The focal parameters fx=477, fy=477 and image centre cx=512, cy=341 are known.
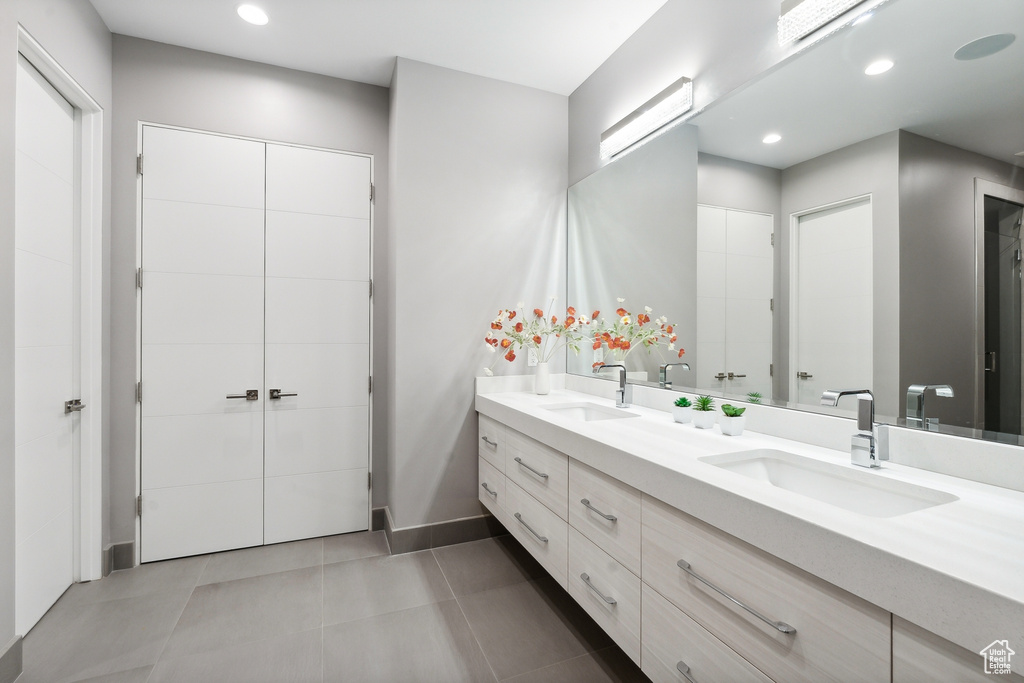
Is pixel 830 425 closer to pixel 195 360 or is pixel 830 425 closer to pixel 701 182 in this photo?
pixel 701 182

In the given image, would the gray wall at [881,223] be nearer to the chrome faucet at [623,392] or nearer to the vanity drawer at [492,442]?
the chrome faucet at [623,392]

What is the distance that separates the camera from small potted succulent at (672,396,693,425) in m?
1.82

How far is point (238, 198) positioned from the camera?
8.32 feet

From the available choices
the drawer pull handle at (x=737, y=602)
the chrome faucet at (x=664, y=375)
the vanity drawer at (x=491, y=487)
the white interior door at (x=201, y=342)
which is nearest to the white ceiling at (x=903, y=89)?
the chrome faucet at (x=664, y=375)

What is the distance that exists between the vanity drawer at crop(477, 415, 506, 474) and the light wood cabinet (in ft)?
5.55

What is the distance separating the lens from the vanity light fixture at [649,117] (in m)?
1.99

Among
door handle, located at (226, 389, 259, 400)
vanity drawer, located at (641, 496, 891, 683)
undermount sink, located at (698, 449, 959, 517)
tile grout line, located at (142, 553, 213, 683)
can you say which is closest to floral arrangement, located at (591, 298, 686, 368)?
undermount sink, located at (698, 449, 959, 517)

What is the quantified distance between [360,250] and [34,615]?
209cm

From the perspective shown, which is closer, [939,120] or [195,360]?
[939,120]

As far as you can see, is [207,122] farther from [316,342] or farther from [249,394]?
[249,394]

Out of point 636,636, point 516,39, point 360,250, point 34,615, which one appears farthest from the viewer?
point 360,250

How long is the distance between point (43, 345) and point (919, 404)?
2976 mm

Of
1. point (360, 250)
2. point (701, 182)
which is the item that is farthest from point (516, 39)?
point (360, 250)

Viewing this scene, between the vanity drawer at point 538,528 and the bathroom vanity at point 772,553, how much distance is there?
0.01 m
